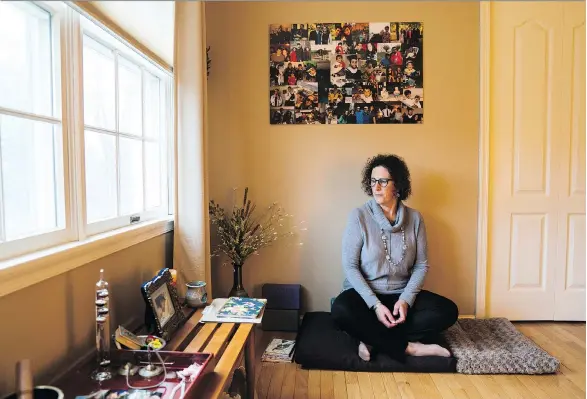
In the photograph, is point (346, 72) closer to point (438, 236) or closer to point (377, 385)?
point (438, 236)

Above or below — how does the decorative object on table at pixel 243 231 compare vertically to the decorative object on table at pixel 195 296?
above

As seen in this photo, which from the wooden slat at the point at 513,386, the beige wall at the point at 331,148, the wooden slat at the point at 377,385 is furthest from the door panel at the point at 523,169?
the wooden slat at the point at 377,385

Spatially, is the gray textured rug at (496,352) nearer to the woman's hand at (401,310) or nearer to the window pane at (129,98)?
the woman's hand at (401,310)

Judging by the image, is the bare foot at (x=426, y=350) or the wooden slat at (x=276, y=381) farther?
the bare foot at (x=426, y=350)

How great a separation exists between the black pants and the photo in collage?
1079 mm

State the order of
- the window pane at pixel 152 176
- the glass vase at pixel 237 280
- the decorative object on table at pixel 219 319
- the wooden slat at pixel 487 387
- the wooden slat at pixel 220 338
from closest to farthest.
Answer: the wooden slat at pixel 220 338 → the decorative object on table at pixel 219 319 → the wooden slat at pixel 487 387 → the window pane at pixel 152 176 → the glass vase at pixel 237 280

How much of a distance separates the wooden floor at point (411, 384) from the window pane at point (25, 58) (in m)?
1.41

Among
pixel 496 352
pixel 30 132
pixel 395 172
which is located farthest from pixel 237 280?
pixel 30 132

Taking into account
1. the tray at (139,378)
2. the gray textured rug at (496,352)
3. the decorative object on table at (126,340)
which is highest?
the decorative object on table at (126,340)

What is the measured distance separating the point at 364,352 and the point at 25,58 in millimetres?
1802

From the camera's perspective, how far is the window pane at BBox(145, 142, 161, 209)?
2088 mm

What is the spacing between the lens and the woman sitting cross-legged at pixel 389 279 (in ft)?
7.09

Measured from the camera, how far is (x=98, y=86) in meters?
1.63

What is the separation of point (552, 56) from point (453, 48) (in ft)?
1.90
